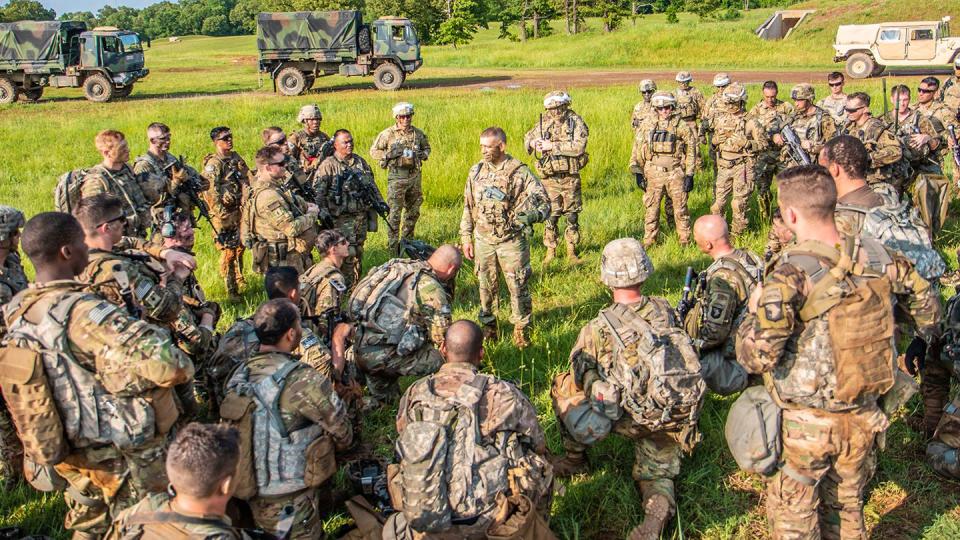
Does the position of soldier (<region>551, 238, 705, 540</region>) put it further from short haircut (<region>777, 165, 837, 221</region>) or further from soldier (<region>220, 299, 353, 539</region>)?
soldier (<region>220, 299, 353, 539</region>)

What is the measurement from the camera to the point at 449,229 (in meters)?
11.2

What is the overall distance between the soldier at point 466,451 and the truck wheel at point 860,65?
26866 millimetres

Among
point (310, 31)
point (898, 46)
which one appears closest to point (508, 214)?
point (310, 31)

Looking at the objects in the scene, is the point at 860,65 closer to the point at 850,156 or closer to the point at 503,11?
the point at 850,156

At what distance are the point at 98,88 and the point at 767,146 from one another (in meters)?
22.9

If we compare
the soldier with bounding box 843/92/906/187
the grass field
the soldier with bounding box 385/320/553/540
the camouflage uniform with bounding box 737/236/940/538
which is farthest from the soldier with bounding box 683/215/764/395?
the soldier with bounding box 843/92/906/187

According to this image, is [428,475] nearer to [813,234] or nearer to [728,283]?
[813,234]

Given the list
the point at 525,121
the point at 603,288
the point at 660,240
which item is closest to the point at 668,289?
the point at 603,288

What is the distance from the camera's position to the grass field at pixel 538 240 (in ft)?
15.6

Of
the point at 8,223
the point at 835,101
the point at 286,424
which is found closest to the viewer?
the point at 286,424

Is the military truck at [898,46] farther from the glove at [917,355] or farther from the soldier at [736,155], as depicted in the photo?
the glove at [917,355]

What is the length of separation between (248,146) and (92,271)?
12.5 meters

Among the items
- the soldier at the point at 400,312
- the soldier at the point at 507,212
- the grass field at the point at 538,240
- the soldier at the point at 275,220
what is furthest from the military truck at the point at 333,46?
the soldier at the point at 400,312

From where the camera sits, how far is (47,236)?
3.62 meters
